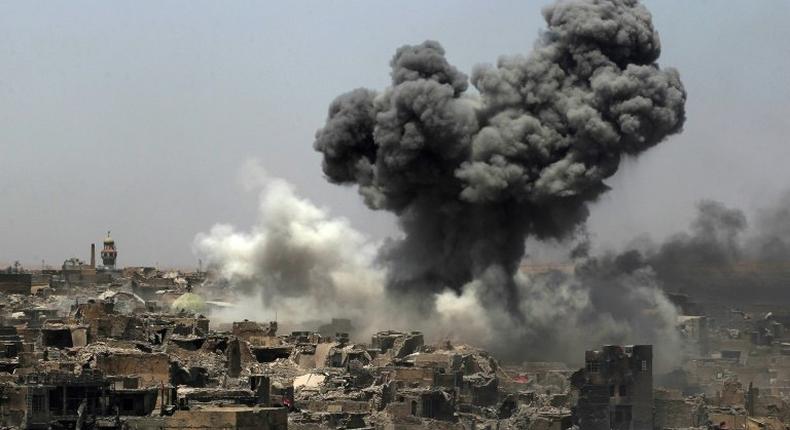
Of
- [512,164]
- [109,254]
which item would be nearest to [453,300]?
[512,164]

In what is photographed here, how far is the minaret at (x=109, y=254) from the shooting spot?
140625 millimetres

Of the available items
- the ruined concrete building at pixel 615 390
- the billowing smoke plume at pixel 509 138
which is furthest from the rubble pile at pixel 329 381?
Answer: the billowing smoke plume at pixel 509 138

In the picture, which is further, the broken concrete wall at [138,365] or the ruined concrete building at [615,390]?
the ruined concrete building at [615,390]

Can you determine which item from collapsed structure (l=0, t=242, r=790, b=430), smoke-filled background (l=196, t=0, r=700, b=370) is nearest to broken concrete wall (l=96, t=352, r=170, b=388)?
collapsed structure (l=0, t=242, r=790, b=430)

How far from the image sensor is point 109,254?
464 ft

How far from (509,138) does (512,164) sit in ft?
3.54

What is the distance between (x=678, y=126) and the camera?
93.0 metres

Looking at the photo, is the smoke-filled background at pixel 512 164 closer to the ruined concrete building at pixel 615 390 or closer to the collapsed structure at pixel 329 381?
the collapsed structure at pixel 329 381

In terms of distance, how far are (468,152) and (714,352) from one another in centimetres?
1395

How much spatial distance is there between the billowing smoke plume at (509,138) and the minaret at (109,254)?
47.4 meters

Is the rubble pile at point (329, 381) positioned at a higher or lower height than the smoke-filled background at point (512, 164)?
lower

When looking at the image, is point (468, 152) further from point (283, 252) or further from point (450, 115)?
point (283, 252)

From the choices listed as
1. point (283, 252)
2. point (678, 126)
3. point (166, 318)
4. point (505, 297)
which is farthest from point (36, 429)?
point (283, 252)

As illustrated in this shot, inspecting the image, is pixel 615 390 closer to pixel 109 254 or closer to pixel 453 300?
pixel 453 300
